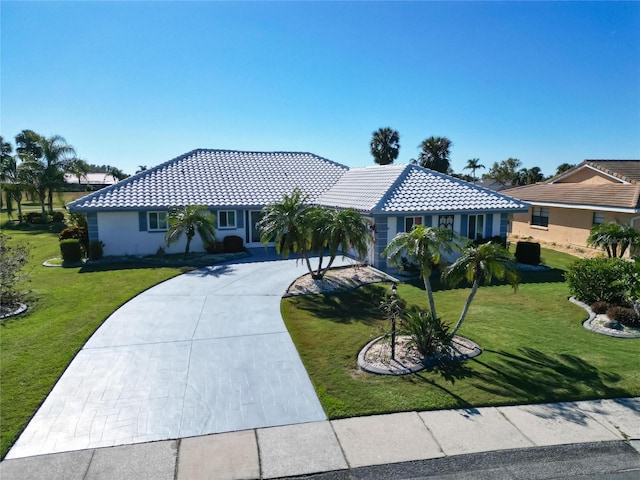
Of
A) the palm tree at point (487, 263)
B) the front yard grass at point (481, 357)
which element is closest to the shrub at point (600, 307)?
the front yard grass at point (481, 357)

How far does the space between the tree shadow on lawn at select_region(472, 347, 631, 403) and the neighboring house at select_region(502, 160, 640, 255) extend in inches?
671

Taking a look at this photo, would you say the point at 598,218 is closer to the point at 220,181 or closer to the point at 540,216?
the point at 540,216

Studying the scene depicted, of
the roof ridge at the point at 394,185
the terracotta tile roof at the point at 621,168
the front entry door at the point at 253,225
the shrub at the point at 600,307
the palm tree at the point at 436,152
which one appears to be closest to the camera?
the shrub at the point at 600,307

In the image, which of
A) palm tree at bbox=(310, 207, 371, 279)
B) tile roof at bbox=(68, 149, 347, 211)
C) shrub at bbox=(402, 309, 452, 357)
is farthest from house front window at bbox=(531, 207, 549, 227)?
shrub at bbox=(402, 309, 452, 357)

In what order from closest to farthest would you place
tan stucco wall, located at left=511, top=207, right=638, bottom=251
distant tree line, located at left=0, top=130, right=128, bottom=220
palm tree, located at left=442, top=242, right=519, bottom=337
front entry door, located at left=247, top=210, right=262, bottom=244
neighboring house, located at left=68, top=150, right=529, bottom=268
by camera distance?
palm tree, located at left=442, top=242, right=519, bottom=337 → neighboring house, located at left=68, top=150, right=529, bottom=268 → front entry door, located at left=247, top=210, right=262, bottom=244 → tan stucco wall, located at left=511, top=207, right=638, bottom=251 → distant tree line, located at left=0, top=130, right=128, bottom=220

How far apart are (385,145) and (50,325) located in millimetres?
41840

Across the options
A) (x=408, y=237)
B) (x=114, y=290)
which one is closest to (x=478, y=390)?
(x=408, y=237)

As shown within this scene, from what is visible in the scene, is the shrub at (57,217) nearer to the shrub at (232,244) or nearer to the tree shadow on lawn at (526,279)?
the shrub at (232,244)

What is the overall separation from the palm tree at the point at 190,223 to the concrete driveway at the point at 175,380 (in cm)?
724

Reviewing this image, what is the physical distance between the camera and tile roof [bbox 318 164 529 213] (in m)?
19.8

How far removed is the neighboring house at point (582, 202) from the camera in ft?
79.0

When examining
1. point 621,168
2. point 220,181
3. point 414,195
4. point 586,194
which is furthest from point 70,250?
point 621,168

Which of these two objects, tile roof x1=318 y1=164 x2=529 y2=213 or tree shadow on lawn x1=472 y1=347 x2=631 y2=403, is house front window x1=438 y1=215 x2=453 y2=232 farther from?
tree shadow on lawn x1=472 y1=347 x2=631 y2=403

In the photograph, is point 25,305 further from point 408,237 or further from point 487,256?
point 487,256
